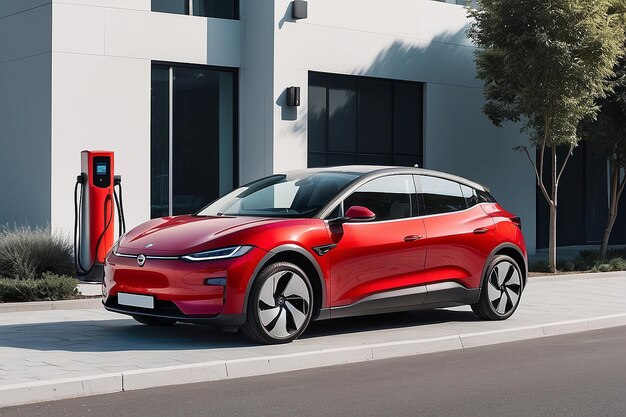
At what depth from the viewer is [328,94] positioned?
2011cm

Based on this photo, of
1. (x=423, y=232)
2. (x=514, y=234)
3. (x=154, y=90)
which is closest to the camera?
(x=423, y=232)

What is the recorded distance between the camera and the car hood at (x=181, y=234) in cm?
906

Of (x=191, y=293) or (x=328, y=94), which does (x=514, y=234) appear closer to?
(x=191, y=293)

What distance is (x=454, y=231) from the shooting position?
1080 centimetres

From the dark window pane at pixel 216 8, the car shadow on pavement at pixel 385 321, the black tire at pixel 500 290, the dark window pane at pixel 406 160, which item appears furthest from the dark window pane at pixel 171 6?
the black tire at pixel 500 290

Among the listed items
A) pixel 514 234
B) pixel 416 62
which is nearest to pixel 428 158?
pixel 416 62

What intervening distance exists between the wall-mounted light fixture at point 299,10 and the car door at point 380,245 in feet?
28.6

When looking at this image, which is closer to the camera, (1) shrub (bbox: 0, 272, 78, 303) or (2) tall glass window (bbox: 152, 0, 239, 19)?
(1) shrub (bbox: 0, 272, 78, 303)

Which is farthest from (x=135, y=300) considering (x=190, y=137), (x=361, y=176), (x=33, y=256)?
(x=190, y=137)

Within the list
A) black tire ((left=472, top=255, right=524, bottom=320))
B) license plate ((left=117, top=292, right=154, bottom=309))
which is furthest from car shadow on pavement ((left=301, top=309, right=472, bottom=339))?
license plate ((left=117, top=292, right=154, bottom=309))

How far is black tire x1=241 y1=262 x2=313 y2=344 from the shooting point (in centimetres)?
904

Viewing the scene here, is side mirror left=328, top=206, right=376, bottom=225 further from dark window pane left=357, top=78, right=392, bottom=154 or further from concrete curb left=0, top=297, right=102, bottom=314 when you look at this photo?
dark window pane left=357, top=78, right=392, bottom=154

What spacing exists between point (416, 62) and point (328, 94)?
2290 millimetres

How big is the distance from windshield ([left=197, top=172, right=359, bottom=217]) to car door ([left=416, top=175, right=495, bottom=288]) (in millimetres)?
999
